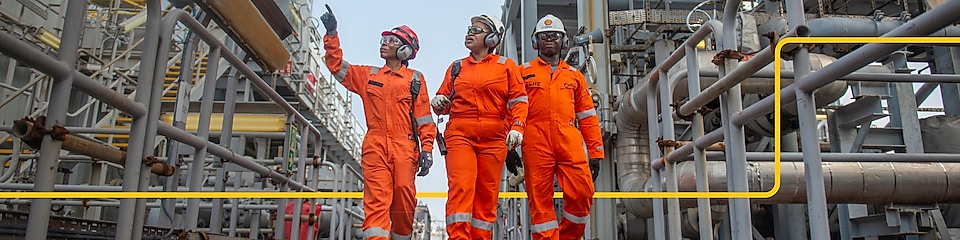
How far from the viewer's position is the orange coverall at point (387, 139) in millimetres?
3574

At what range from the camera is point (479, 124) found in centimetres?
364

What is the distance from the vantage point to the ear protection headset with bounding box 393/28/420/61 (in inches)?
158

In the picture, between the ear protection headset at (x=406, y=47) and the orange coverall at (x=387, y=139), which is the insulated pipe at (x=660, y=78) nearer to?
the orange coverall at (x=387, y=139)

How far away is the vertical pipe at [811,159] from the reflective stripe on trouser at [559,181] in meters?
1.52

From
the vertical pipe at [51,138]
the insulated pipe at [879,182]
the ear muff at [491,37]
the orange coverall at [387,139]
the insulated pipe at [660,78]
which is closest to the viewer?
the vertical pipe at [51,138]

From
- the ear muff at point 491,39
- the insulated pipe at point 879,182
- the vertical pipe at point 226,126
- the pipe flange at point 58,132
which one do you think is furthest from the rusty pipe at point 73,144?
the insulated pipe at point 879,182

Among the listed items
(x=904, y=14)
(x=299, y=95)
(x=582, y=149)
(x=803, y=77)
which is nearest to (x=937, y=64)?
(x=904, y=14)

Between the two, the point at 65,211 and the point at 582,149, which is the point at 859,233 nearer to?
the point at 582,149

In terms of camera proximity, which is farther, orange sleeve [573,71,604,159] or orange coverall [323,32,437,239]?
orange sleeve [573,71,604,159]

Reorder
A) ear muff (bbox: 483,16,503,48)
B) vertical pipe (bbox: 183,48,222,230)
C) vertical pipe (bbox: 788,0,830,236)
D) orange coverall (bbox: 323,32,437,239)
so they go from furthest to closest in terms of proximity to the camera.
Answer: ear muff (bbox: 483,16,503,48) → orange coverall (bbox: 323,32,437,239) → vertical pipe (bbox: 183,48,222,230) → vertical pipe (bbox: 788,0,830,236)

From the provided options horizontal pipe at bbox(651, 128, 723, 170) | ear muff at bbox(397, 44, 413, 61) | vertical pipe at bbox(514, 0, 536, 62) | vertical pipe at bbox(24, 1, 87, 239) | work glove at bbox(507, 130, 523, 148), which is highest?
vertical pipe at bbox(514, 0, 536, 62)

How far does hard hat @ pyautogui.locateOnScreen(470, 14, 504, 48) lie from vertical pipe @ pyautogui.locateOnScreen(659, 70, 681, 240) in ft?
3.04

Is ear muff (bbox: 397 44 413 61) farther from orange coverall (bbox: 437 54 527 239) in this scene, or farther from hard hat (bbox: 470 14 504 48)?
hard hat (bbox: 470 14 504 48)

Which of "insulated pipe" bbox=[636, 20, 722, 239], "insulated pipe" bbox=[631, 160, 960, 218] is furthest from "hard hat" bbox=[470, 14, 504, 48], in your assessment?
"insulated pipe" bbox=[631, 160, 960, 218]
